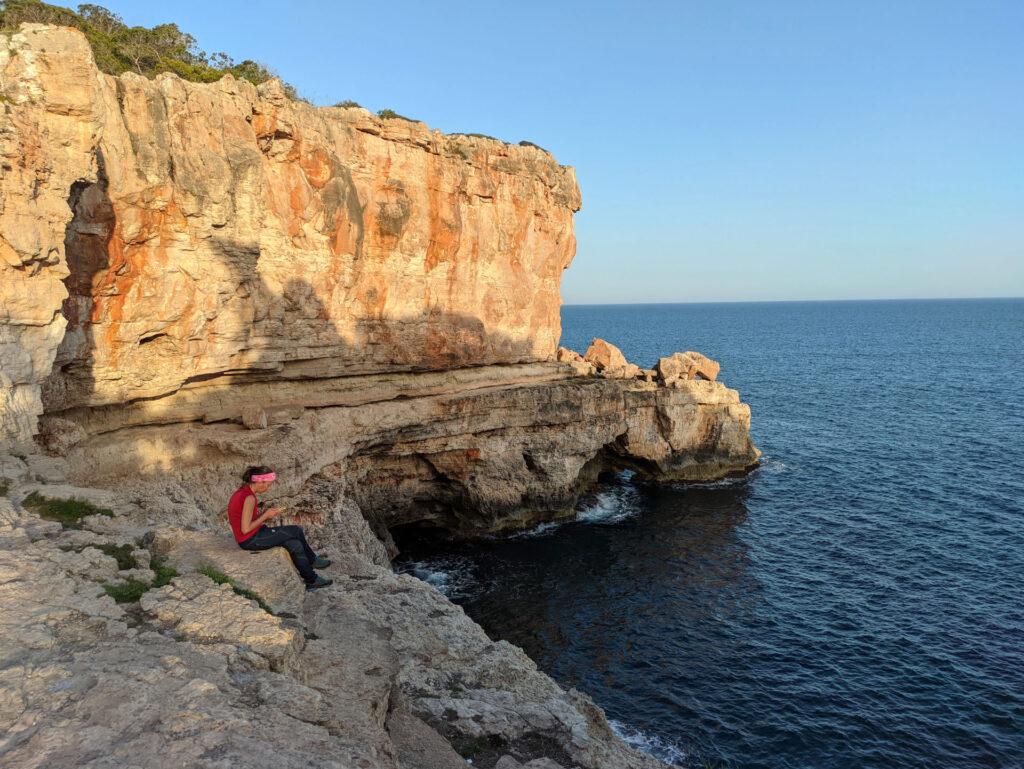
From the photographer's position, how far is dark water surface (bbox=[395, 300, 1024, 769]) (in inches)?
810

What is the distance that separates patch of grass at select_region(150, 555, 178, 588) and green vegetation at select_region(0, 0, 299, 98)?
854 inches

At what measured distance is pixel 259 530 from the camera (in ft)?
39.5

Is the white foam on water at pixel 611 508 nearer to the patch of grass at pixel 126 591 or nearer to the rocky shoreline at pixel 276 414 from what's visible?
the rocky shoreline at pixel 276 414

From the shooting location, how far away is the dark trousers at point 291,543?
11.9m

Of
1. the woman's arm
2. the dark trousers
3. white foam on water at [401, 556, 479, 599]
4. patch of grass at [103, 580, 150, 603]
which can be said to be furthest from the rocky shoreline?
white foam on water at [401, 556, 479, 599]

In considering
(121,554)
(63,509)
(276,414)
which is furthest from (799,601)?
(63,509)

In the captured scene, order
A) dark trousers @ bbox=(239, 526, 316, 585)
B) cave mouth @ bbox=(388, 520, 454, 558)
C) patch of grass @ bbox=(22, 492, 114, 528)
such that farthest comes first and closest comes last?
cave mouth @ bbox=(388, 520, 454, 558) < dark trousers @ bbox=(239, 526, 316, 585) < patch of grass @ bbox=(22, 492, 114, 528)

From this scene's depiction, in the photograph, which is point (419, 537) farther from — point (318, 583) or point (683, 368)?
point (318, 583)

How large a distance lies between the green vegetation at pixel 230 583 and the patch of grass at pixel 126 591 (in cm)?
95

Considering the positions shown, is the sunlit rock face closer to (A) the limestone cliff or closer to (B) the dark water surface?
(A) the limestone cliff

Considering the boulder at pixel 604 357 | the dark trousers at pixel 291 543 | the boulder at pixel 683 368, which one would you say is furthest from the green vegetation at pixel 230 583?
→ the boulder at pixel 604 357

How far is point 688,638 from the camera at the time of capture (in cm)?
2575

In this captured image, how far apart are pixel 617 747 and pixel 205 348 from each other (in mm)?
20541

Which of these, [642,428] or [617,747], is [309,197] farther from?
[642,428]
